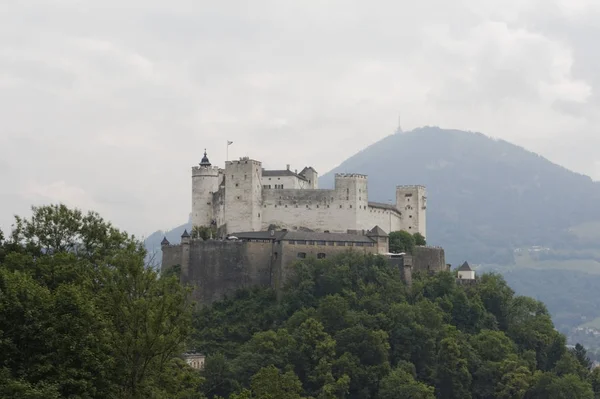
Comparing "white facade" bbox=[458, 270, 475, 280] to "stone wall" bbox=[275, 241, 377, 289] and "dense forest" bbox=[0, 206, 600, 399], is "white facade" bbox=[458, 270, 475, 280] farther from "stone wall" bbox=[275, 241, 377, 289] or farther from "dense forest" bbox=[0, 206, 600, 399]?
"stone wall" bbox=[275, 241, 377, 289]

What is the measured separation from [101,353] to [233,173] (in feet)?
224

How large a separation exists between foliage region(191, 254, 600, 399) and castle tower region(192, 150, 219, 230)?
40.9ft

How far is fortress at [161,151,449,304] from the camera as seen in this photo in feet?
351

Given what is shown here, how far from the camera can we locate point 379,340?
Result: 9456 cm

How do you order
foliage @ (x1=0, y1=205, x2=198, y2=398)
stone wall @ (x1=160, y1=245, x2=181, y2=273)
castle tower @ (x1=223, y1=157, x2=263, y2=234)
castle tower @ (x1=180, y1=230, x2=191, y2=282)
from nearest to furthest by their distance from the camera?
1. foliage @ (x1=0, y1=205, x2=198, y2=398)
2. castle tower @ (x1=180, y1=230, x2=191, y2=282)
3. stone wall @ (x1=160, y1=245, x2=181, y2=273)
4. castle tower @ (x1=223, y1=157, x2=263, y2=234)

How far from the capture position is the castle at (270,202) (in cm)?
11244

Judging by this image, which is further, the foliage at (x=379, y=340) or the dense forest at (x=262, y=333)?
the foliage at (x=379, y=340)

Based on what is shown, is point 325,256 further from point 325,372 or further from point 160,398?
point 160,398

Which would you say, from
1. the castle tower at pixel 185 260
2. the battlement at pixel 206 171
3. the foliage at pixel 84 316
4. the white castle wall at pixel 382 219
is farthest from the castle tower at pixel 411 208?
the foliage at pixel 84 316

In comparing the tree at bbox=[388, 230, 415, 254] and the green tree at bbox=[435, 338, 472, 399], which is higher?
the tree at bbox=[388, 230, 415, 254]

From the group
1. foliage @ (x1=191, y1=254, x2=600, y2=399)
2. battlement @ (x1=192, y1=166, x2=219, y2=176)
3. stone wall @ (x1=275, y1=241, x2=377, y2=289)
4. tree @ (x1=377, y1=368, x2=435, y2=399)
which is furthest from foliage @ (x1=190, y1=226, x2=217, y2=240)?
tree @ (x1=377, y1=368, x2=435, y2=399)

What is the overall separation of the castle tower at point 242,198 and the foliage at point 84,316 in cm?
5604

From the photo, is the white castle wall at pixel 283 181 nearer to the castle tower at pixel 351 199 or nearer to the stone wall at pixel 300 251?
the castle tower at pixel 351 199

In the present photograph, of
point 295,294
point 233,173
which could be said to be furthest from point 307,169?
point 295,294
